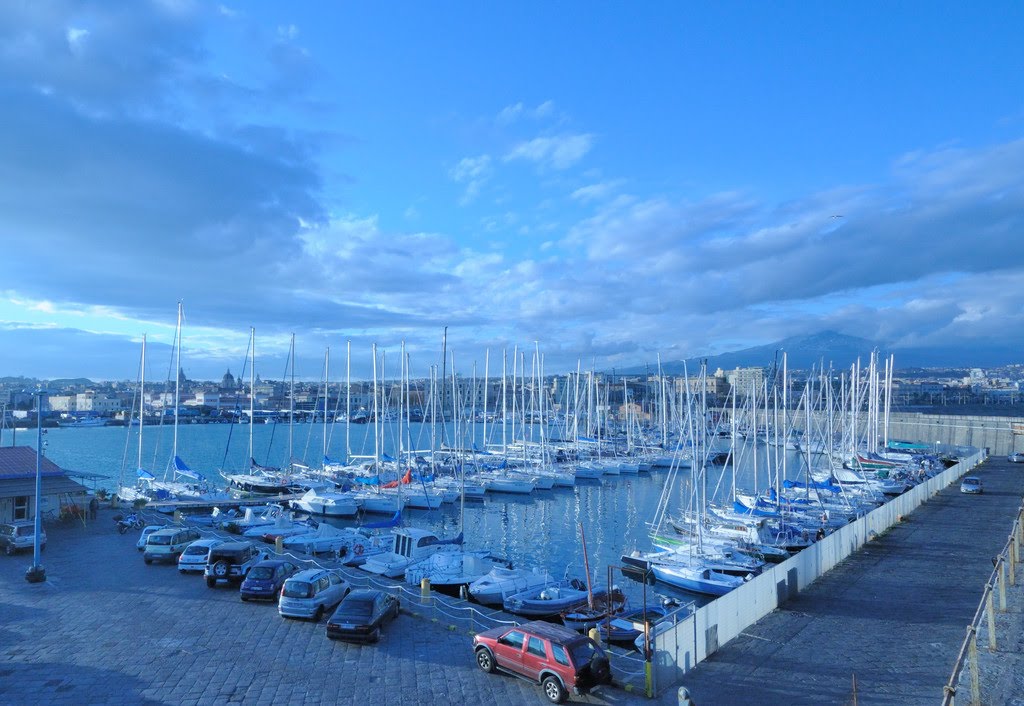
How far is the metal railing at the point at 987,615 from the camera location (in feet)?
30.4

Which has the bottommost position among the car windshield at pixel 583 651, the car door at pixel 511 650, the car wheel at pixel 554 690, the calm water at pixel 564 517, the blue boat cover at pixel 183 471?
the calm water at pixel 564 517

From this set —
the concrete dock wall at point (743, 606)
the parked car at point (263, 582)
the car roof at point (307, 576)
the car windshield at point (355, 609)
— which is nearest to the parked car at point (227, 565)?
the parked car at point (263, 582)

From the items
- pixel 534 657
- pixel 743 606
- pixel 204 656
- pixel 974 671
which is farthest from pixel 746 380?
pixel 204 656

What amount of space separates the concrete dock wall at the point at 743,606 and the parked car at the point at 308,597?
6.96m

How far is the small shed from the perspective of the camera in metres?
21.8

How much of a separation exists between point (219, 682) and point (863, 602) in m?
14.0

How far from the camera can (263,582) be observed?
1491cm

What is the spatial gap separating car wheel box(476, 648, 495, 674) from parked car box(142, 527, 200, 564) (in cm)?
1177

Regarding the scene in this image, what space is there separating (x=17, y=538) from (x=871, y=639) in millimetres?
22597

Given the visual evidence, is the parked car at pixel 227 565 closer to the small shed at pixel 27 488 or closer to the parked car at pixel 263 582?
the parked car at pixel 263 582

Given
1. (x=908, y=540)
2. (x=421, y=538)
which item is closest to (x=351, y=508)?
(x=421, y=538)

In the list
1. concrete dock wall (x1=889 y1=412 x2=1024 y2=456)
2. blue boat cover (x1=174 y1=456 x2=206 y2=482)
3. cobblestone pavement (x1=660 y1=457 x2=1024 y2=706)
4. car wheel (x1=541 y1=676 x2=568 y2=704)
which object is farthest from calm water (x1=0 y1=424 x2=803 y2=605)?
concrete dock wall (x1=889 y1=412 x2=1024 y2=456)

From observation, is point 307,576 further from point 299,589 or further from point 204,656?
point 204,656

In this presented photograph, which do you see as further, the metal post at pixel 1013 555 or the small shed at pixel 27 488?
the small shed at pixel 27 488
